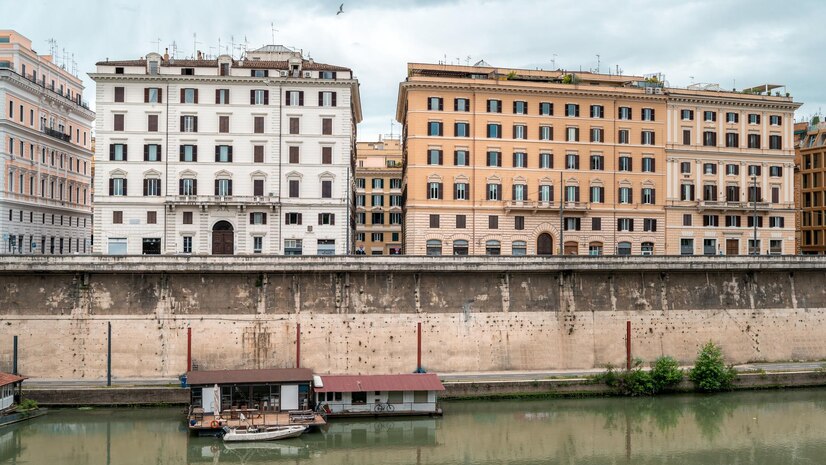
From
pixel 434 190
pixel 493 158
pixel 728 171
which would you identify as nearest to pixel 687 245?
pixel 728 171

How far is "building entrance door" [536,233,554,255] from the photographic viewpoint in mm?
63062

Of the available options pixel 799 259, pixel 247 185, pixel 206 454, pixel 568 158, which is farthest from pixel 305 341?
pixel 799 259

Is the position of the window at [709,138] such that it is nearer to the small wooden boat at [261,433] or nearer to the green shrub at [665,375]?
the green shrub at [665,375]

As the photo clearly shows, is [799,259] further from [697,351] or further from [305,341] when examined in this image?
[305,341]

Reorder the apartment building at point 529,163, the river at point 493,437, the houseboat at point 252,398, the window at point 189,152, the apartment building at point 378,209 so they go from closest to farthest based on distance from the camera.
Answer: the river at point 493,437 → the houseboat at point 252,398 → the window at point 189,152 → the apartment building at point 529,163 → the apartment building at point 378,209

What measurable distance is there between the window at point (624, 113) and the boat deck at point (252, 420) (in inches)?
1402

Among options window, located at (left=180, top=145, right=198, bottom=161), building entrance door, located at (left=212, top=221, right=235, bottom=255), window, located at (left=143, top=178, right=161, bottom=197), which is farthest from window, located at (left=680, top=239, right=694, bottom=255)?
window, located at (left=143, top=178, right=161, bottom=197)

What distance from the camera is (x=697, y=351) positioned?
51.6 m

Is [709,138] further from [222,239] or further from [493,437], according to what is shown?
[222,239]

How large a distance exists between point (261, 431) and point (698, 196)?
137ft

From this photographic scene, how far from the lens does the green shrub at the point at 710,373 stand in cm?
4788

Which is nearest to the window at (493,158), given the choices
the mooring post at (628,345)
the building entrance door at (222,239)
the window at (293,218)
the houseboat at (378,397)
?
the window at (293,218)

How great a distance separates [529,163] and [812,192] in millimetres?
33755

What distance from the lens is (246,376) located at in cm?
4166
